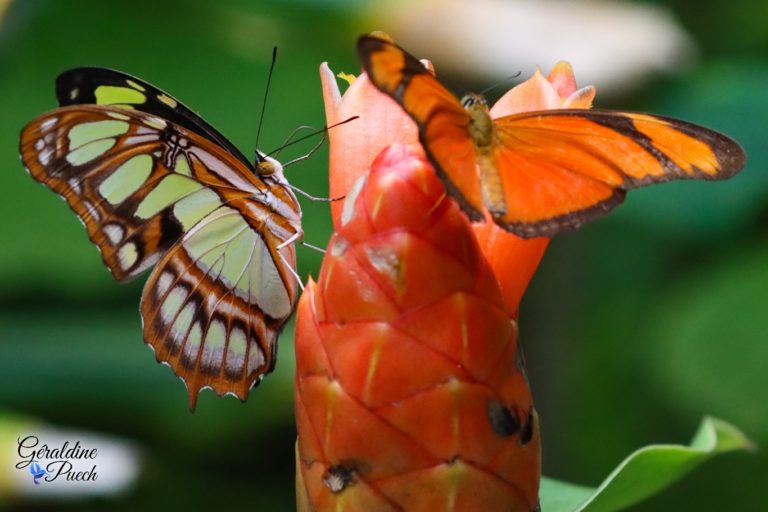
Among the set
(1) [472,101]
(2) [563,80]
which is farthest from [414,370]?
(2) [563,80]

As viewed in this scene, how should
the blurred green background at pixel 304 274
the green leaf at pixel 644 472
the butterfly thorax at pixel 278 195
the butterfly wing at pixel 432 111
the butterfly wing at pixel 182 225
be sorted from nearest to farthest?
the butterfly wing at pixel 432 111, the green leaf at pixel 644 472, the butterfly wing at pixel 182 225, the butterfly thorax at pixel 278 195, the blurred green background at pixel 304 274

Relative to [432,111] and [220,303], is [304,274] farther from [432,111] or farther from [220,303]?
[432,111]

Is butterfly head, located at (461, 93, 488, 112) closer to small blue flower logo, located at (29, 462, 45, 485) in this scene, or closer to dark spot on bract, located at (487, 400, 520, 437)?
dark spot on bract, located at (487, 400, 520, 437)

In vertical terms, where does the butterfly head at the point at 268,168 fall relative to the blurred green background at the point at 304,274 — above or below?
above

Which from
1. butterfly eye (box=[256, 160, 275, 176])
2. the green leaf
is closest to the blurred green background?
butterfly eye (box=[256, 160, 275, 176])

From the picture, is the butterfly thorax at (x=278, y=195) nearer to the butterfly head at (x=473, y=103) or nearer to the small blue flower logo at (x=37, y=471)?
the butterfly head at (x=473, y=103)

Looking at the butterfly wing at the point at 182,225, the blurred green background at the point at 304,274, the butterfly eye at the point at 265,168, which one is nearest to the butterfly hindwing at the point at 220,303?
the butterfly wing at the point at 182,225
